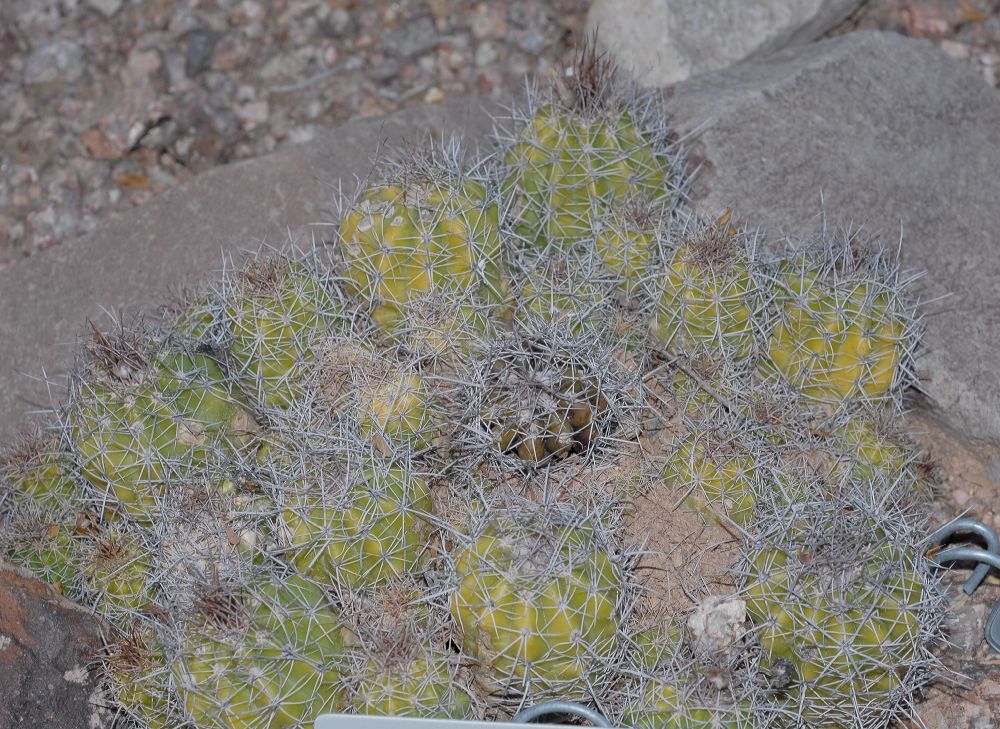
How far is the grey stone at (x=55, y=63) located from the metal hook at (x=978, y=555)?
453 cm

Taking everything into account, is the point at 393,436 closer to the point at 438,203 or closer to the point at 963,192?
the point at 438,203

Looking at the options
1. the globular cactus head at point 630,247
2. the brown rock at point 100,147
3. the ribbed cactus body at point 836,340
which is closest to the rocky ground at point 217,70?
the brown rock at point 100,147

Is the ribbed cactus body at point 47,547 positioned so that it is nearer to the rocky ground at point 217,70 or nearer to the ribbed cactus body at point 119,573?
the ribbed cactus body at point 119,573

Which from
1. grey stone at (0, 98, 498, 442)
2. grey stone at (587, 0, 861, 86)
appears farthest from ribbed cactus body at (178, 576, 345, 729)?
grey stone at (587, 0, 861, 86)

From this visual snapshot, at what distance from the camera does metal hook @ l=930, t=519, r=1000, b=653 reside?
9.12 ft

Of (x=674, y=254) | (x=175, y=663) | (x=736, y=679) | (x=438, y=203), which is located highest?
(x=438, y=203)

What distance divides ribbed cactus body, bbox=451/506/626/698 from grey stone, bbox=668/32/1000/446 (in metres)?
1.56

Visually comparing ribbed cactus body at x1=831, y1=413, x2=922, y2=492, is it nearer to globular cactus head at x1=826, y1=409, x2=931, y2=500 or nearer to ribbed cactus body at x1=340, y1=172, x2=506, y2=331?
globular cactus head at x1=826, y1=409, x2=931, y2=500

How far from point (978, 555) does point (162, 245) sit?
10.00ft

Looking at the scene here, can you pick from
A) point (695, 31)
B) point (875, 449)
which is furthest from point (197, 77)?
point (875, 449)

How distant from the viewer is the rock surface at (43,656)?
102 inches


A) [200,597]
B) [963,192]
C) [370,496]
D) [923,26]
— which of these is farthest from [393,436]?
[923,26]

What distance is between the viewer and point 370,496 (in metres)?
2.53

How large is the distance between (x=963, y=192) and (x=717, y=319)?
152cm
